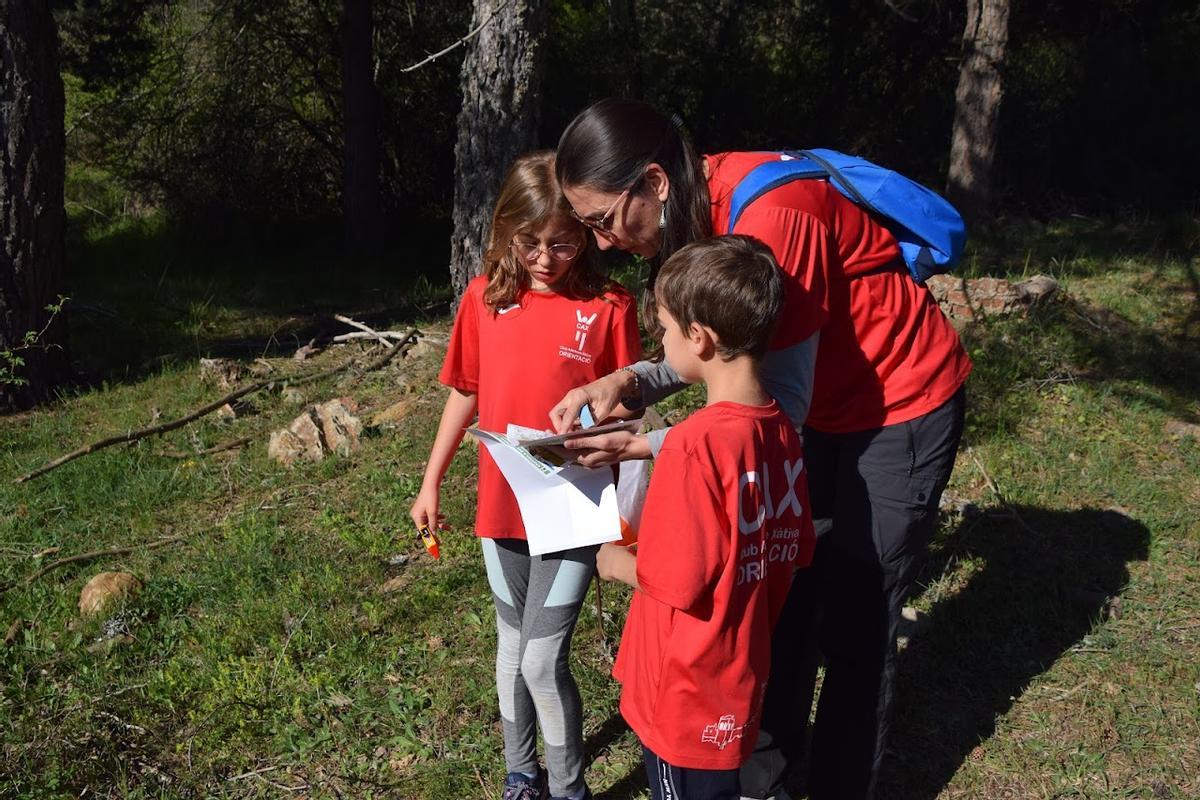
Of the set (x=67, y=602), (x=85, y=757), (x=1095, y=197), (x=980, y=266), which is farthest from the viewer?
(x=1095, y=197)

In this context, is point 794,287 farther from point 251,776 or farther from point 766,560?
point 251,776

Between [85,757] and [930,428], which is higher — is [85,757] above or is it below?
below

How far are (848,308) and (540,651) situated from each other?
118 centimetres

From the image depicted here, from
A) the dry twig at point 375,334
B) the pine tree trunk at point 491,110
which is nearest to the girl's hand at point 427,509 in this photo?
the pine tree trunk at point 491,110

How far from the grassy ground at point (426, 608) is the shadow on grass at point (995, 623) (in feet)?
0.04

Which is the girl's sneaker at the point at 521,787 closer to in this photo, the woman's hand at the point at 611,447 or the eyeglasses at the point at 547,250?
the woman's hand at the point at 611,447

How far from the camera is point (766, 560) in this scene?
2.18 meters

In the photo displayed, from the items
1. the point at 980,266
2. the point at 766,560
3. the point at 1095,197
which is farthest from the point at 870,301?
the point at 1095,197

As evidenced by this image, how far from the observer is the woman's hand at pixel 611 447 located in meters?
2.27

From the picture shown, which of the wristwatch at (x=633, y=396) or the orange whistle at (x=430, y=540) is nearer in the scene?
the wristwatch at (x=633, y=396)

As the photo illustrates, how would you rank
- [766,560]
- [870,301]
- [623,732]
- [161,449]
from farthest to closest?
1. [161,449]
2. [623,732]
3. [870,301]
4. [766,560]

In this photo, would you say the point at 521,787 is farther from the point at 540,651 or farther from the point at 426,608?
the point at 426,608

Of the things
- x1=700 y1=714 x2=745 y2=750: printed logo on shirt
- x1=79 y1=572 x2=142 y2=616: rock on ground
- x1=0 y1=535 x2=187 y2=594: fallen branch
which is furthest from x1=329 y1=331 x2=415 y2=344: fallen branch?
x1=700 y1=714 x2=745 y2=750: printed logo on shirt

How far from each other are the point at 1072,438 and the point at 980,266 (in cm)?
302
